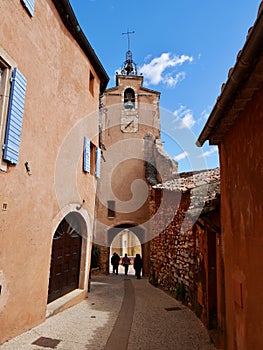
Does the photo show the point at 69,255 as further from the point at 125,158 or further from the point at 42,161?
the point at 125,158

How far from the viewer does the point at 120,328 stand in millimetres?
5996

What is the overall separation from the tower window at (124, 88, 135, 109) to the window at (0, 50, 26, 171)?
13.8 meters

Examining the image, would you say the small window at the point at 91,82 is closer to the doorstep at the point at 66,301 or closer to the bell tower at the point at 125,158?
the doorstep at the point at 66,301

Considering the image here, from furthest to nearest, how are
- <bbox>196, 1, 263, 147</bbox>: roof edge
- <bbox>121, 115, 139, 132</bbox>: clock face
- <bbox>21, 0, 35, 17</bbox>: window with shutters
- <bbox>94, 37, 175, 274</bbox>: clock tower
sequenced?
<bbox>121, 115, 139, 132</bbox>: clock face < <bbox>94, 37, 175, 274</bbox>: clock tower < <bbox>21, 0, 35, 17</bbox>: window with shutters < <bbox>196, 1, 263, 147</bbox>: roof edge

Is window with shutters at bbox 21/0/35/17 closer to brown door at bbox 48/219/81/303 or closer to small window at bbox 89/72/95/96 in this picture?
small window at bbox 89/72/95/96

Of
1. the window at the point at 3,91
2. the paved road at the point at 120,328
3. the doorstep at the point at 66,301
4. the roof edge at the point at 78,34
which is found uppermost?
the roof edge at the point at 78,34

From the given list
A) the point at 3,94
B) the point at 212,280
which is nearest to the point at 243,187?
the point at 212,280

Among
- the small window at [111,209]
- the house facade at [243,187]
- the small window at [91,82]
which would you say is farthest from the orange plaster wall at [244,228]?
the small window at [111,209]

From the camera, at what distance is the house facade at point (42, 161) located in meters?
4.77

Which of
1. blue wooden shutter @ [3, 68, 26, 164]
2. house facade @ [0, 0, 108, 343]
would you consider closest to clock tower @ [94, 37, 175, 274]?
house facade @ [0, 0, 108, 343]

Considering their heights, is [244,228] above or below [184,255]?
above

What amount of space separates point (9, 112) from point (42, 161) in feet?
5.32

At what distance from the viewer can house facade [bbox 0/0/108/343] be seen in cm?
477

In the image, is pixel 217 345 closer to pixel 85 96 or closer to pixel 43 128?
pixel 43 128
